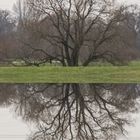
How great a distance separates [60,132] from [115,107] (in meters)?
5.16

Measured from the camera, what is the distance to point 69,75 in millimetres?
30266

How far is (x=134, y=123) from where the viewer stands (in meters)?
12.5

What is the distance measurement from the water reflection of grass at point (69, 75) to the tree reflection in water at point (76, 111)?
745 centimetres

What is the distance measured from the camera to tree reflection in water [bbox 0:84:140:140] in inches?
426

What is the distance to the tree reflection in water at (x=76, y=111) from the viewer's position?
1082cm

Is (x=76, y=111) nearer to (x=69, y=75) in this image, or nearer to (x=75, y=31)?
(x=69, y=75)

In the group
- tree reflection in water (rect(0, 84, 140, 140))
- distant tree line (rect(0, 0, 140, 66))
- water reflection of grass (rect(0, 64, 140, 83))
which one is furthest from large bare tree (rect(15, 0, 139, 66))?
tree reflection in water (rect(0, 84, 140, 140))

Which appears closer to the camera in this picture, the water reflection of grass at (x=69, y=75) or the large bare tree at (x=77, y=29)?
the water reflection of grass at (x=69, y=75)

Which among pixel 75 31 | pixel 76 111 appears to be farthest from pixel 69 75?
pixel 76 111

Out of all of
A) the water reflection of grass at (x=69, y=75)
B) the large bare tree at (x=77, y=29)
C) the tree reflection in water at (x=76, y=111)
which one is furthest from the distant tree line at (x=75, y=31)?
the tree reflection in water at (x=76, y=111)

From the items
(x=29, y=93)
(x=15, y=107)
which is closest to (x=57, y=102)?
(x=15, y=107)

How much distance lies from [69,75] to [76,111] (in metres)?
16.1

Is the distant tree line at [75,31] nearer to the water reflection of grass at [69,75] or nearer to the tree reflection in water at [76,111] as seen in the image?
the water reflection of grass at [69,75]

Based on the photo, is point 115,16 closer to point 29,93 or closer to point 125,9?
point 125,9
